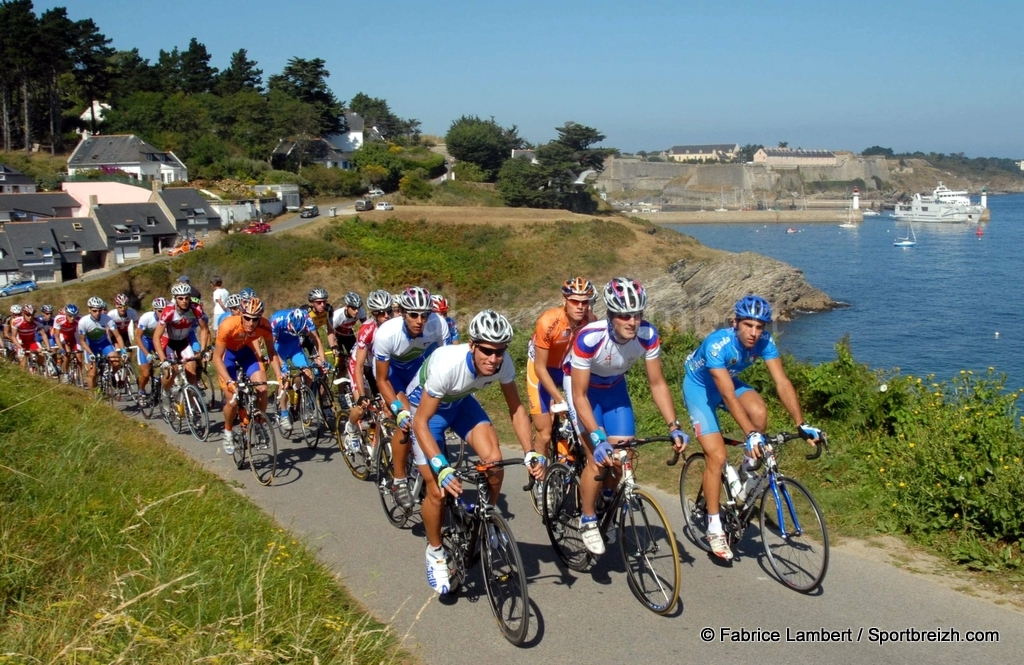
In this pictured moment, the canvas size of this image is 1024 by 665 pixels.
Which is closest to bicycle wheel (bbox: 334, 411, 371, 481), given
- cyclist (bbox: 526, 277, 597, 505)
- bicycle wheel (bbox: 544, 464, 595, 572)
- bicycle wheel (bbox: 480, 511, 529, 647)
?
cyclist (bbox: 526, 277, 597, 505)

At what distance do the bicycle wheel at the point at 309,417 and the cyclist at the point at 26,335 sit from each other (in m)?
8.88

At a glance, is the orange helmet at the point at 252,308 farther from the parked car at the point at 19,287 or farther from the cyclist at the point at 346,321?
the parked car at the point at 19,287

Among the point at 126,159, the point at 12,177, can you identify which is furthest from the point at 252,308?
the point at 126,159

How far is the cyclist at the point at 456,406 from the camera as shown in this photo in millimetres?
5684

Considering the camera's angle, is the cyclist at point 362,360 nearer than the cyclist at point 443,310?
Yes

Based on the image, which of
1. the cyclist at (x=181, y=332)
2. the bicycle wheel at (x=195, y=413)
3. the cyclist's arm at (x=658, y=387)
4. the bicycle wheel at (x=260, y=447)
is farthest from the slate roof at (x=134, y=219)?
the cyclist's arm at (x=658, y=387)

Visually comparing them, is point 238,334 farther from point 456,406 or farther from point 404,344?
point 456,406

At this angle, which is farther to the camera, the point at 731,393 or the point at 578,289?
the point at 578,289

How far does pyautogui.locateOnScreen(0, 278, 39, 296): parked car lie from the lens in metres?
55.8

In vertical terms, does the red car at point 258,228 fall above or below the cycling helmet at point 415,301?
below

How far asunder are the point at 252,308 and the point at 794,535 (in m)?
6.51

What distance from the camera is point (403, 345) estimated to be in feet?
25.5

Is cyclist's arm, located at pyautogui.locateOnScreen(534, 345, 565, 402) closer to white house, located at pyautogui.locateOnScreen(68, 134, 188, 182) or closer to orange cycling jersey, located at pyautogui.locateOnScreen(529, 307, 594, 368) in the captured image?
orange cycling jersey, located at pyautogui.locateOnScreen(529, 307, 594, 368)

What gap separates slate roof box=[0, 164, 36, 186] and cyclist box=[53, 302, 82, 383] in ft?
246
